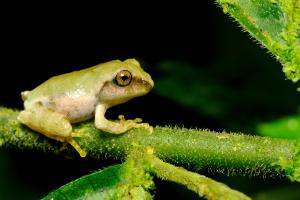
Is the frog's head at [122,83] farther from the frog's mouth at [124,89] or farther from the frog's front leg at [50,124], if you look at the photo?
the frog's front leg at [50,124]

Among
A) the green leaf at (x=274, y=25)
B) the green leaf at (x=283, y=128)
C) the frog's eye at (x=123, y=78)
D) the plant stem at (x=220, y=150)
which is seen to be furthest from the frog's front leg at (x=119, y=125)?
the green leaf at (x=283, y=128)

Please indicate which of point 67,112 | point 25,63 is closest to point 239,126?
point 67,112

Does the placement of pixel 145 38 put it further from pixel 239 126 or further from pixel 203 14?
pixel 239 126

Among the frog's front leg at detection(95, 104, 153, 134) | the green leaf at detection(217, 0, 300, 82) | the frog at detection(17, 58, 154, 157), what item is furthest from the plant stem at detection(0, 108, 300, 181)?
the frog at detection(17, 58, 154, 157)

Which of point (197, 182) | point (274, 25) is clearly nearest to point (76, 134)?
point (197, 182)

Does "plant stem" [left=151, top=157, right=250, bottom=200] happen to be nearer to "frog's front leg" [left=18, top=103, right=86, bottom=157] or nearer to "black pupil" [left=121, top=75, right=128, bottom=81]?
"frog's front leg" [left=18, top=103, right=86, bottom=157]

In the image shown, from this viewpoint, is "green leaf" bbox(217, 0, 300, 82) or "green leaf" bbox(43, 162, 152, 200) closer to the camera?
"green leaf" bbox(43, 162, 152, 200)
